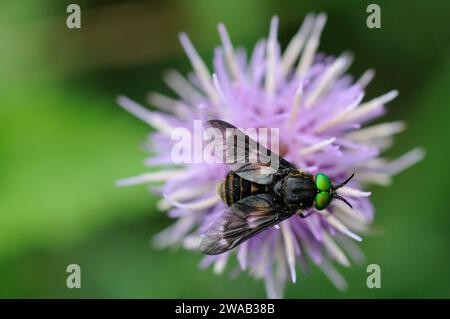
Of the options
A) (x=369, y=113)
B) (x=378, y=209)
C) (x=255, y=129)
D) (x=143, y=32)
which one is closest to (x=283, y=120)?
(x=255, y=129)

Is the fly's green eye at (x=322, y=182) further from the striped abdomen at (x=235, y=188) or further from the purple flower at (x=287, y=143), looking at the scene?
the striped abdomen at (x=235, y=188)

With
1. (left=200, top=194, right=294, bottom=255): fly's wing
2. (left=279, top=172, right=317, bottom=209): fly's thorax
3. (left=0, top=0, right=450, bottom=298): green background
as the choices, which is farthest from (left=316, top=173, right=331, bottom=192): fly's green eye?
(left=0, top=0, right=450, bottom=298): green background

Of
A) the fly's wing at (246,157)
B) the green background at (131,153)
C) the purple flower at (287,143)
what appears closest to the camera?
the fly's wing at (246,157)

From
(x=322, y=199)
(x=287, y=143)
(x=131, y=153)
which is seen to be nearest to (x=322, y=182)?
(x=322, y=199)

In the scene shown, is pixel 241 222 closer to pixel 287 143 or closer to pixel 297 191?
pixel 297 191

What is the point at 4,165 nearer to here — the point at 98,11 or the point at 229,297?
the point at 98,11

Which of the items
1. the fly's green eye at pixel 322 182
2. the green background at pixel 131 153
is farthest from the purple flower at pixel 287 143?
the green background at pixel 131 153

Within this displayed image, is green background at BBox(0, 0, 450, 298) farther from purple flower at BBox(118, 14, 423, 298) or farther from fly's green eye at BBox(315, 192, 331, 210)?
fly's green eye at BBox(315, 192, 331, 210)
